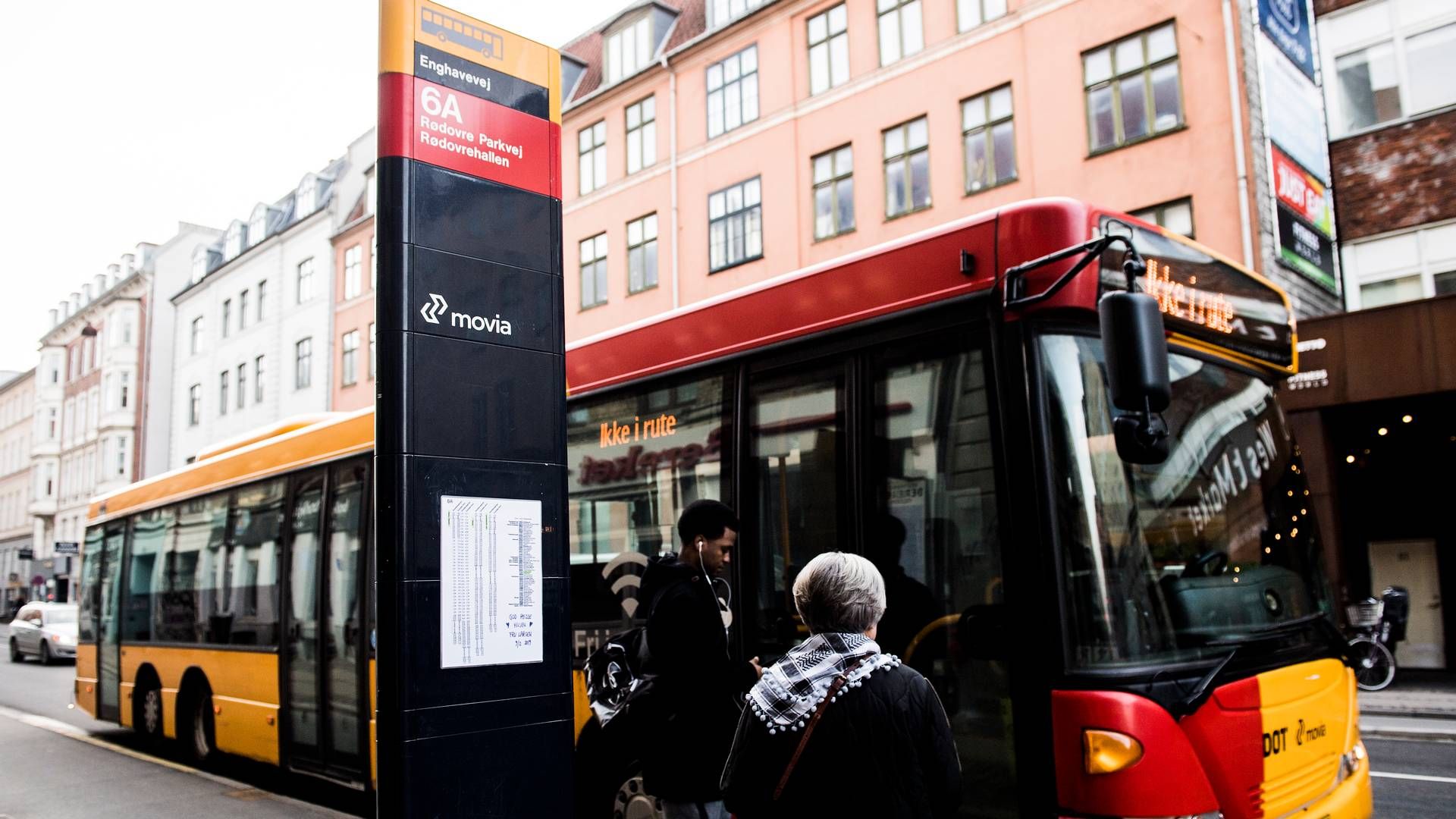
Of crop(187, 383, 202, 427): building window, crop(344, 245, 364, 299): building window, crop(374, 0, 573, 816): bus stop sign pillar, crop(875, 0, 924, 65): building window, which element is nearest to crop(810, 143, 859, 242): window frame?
crop(875, 0, 924, 65): building window

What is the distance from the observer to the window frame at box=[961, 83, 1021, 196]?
63.2 feet

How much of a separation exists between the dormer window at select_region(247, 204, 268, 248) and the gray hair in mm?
47122

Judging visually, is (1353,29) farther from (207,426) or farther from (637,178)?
(207,426)

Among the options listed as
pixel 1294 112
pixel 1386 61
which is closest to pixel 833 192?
pixel 1294 112

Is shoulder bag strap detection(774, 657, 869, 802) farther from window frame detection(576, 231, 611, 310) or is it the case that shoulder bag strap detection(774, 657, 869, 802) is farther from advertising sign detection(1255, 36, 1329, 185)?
window frame detection(576, 231, 611, 310)

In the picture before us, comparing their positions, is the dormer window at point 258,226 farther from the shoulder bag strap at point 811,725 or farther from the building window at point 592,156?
the shoulder bag strap at point 811,725

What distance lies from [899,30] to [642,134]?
313 inches

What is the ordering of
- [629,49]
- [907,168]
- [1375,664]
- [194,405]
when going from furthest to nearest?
[194,405]
[629,49]
[907,168]
[1375,664]

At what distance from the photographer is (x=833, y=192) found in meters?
22.3

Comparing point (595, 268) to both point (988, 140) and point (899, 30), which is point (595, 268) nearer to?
point (899, 30)

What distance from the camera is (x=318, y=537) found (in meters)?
8.90

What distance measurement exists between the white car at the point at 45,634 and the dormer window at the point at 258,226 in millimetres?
21439

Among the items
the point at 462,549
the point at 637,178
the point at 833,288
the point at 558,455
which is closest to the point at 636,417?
the point at 833,288

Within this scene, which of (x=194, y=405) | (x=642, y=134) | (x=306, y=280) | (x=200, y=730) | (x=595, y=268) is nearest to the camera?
(x=200, y=730)
